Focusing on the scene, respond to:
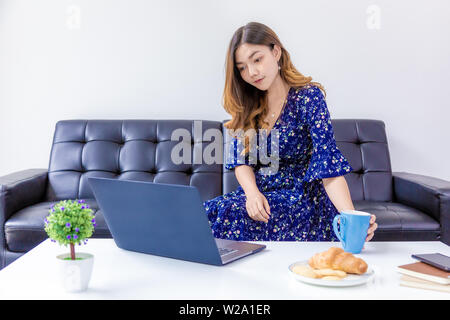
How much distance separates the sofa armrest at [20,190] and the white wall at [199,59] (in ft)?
1.61

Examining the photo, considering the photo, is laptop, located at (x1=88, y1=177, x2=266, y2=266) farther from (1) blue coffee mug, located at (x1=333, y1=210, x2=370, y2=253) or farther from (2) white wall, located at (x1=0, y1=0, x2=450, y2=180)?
(2) white wall, located at (x1=0, y1=0, x2=450, y2=180)

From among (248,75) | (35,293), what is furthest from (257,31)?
(35,293)

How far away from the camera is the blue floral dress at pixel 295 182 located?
143 cm

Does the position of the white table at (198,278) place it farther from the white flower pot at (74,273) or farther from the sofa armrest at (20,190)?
the sofa armrest at (20,190)

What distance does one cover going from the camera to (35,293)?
2.65ft

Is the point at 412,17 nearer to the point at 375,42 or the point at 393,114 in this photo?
the point at 375,42

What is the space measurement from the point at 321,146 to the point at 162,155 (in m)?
1.12

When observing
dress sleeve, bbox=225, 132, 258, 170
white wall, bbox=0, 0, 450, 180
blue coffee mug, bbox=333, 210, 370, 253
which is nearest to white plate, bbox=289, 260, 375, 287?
blue coffee mug, bbox=333, 210, 370, 253

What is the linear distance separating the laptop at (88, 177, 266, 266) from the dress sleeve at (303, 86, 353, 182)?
0.43 metres

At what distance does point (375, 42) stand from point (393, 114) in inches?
17.1

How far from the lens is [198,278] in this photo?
0.88m

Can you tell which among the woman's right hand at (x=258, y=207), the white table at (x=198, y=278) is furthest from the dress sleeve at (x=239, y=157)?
the white table at (x=198, y=278)

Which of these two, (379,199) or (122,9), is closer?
(379,199)

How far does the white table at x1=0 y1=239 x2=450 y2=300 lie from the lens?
2.60 ft
